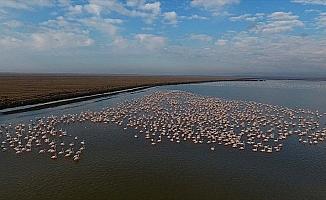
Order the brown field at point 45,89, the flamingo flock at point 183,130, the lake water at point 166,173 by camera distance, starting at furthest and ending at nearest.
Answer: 1. the brown field at point 45,89
2. the flamingo flock at point 183,130
3. the lake water at point 166,173

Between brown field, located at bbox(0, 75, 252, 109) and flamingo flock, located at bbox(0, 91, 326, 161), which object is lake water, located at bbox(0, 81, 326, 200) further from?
brown field, located at bbox(0, 75, 252, 109)

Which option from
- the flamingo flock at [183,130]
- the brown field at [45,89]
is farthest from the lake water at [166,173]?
the brown field at [45,89]

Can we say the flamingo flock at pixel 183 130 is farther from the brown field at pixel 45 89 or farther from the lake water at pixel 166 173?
the brown field at pixel 45 89

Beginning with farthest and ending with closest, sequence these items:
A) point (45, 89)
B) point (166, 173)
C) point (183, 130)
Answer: point (45, 89) → point (183, 130) → point (166, 173)

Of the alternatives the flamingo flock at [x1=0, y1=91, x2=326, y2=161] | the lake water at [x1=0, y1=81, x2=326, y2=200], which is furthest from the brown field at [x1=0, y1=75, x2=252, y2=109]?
the lake water at [x1=0, y1=81, x2=326, y2=200]

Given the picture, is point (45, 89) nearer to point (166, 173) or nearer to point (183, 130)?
point (183, 130)

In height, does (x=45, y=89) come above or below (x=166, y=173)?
above

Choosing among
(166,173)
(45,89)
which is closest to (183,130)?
(166,173)

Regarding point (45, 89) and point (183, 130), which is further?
point (45, 89)

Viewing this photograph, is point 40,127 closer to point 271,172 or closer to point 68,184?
point 68,184
